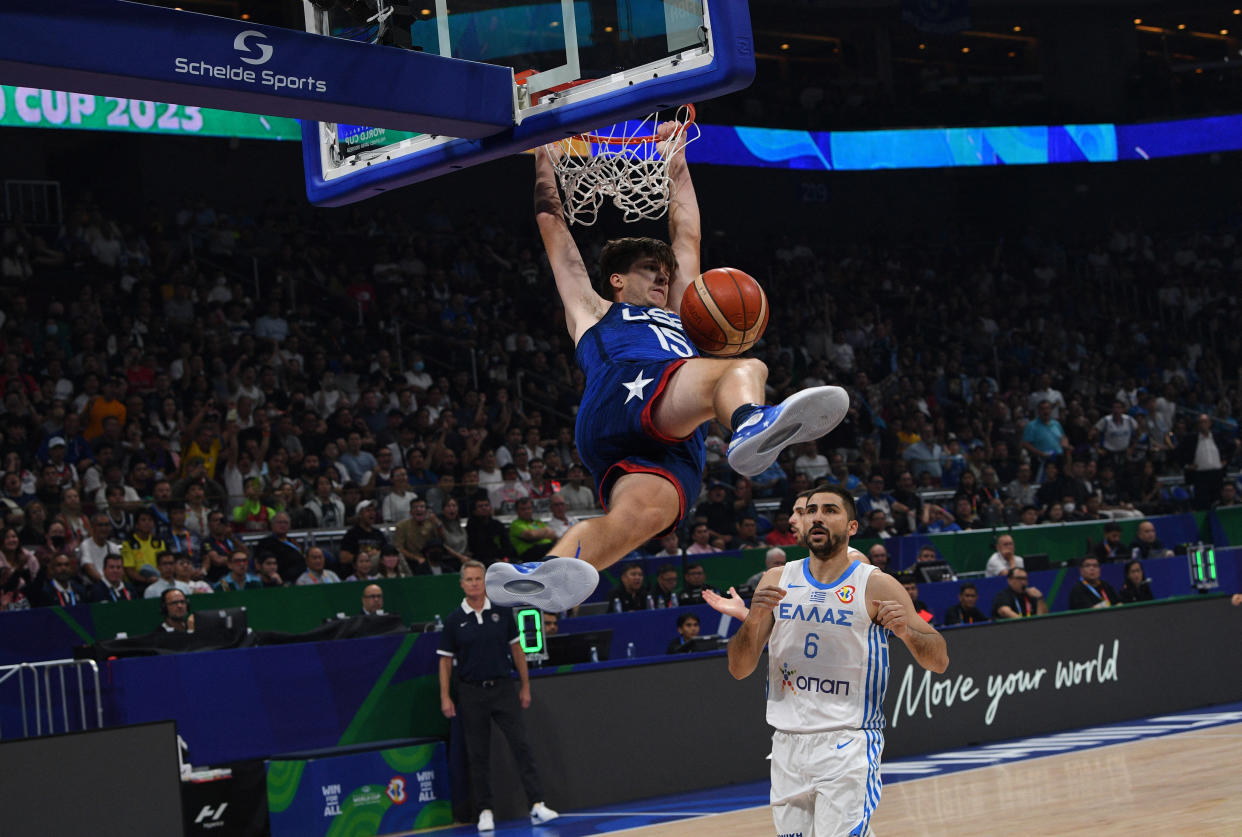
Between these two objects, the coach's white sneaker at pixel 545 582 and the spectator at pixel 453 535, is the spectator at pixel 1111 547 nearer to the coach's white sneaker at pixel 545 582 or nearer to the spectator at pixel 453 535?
the spectator at pixel 453 535

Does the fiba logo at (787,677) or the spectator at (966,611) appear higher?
the fiba logo at (787,677)

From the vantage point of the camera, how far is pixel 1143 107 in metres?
29.0

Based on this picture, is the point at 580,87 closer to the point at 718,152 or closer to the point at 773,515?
the point at 773,515

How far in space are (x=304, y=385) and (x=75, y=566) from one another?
4.66 meters

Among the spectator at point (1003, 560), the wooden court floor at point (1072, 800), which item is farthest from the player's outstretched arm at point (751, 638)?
the spectator at point (1003, 560)

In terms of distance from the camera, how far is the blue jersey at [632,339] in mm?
5230

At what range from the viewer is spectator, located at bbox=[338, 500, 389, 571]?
12.8 meters

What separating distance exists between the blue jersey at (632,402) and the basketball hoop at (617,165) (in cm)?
105

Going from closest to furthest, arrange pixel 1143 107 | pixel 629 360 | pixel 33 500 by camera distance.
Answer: pixel 629 360 < pixel 33 500 < pixel 1143 107

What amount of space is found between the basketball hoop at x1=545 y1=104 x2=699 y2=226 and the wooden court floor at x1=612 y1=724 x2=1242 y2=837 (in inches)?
182

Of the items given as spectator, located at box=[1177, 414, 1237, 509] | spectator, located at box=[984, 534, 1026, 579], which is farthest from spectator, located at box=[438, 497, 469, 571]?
spectator, located at box=[1177, 414, 1237, 509]

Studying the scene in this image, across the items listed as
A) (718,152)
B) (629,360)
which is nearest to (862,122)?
(718,152)

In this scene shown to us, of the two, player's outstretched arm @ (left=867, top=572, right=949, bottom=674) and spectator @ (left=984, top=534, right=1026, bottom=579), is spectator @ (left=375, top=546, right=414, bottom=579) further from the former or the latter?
player's outstretched arm @ (left=867, top=572, right=949, bottom=674)

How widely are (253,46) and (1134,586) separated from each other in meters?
13.1
